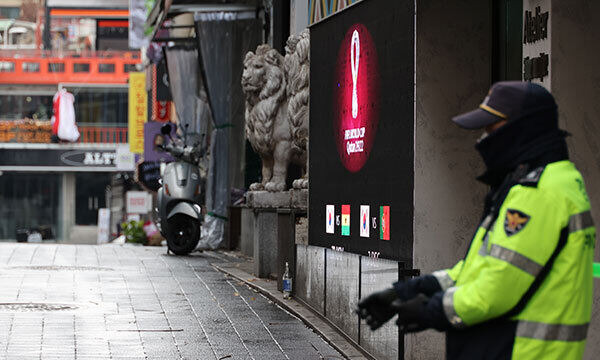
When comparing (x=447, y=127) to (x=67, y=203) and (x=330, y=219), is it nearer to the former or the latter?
(x=330, y=219)

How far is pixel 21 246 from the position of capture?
27.1m

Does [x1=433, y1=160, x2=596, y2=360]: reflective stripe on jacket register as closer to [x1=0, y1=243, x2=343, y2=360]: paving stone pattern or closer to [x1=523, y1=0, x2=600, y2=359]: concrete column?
[x1=523, y1=0, x2=600, y2=359]: concrete column

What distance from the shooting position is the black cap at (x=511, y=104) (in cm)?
426

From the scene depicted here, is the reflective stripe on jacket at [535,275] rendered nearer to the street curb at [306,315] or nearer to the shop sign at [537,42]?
the shop sign at [537,42]

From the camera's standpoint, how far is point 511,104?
14.0ft

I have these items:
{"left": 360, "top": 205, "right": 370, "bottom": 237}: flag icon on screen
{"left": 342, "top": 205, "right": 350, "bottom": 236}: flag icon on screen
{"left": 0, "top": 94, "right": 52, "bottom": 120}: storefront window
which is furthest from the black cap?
{"left": 0, "top": 94, "right": 52, "bottom": 120}: storefront window

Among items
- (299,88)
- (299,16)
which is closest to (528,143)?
(299,88)

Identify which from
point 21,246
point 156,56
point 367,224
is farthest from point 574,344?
point 156,56

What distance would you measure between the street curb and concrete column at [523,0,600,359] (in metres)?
3.00

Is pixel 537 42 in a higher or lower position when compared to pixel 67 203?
higher

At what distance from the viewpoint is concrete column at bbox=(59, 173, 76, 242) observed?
66438 mm

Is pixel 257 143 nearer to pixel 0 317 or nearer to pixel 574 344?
pixel 0 317

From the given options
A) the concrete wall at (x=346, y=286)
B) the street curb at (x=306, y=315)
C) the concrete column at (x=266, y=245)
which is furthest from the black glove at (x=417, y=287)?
the concrete column at (x=266, y=245)

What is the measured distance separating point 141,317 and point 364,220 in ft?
9.12
